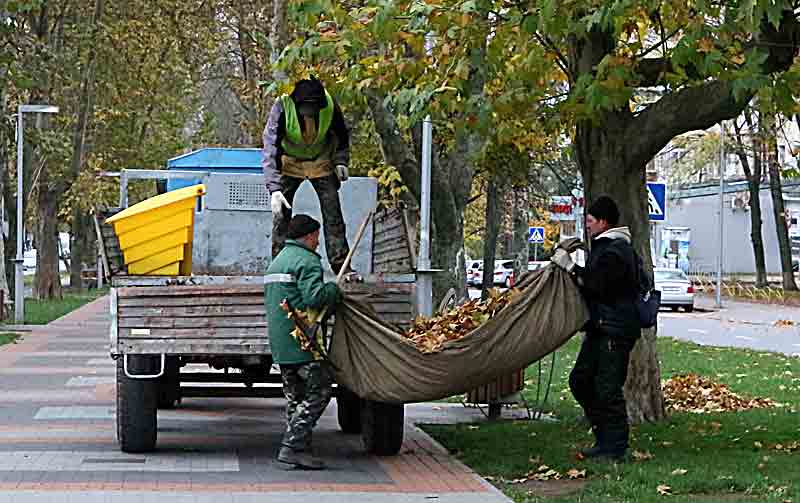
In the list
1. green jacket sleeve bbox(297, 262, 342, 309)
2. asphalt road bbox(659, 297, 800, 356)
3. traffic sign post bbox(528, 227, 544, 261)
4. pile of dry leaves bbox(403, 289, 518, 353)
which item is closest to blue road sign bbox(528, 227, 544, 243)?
traffic sign post bbox(528, 227, 544, 261)

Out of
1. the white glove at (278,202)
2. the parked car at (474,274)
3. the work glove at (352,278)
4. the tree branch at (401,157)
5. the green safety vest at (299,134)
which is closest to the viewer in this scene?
the work glove at (352,278)

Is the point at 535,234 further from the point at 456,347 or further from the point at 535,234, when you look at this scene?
the point at 456,347

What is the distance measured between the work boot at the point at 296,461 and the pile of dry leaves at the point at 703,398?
4.66 meters

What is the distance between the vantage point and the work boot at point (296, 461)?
36.4 ft

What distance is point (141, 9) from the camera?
4309cm

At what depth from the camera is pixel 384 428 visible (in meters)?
12.0

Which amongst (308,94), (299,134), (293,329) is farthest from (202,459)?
(308,94)

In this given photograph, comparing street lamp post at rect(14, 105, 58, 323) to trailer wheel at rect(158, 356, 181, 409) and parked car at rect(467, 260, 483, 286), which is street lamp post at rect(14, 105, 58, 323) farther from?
parked car at rect(467, 260, 483, 286)

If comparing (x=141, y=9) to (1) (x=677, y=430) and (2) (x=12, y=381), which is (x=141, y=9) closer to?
(2) (x=12, y=381)

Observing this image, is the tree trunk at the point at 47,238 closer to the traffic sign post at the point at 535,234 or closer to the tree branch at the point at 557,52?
the traffic sign post at the point at 535,234

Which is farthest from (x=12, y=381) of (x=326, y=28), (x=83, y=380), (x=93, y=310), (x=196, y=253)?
(x=93, y=310)

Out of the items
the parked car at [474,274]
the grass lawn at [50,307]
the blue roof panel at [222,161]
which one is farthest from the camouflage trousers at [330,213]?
the parked car at [474,274]

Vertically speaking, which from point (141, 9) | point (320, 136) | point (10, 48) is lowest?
point (320, 136)

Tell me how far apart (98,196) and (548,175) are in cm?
1248
